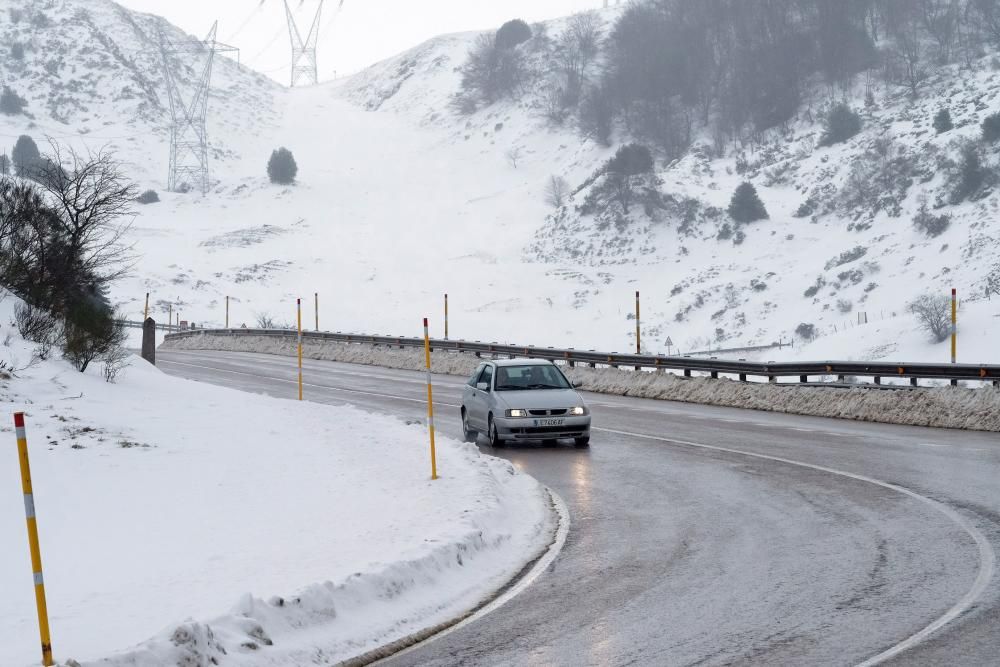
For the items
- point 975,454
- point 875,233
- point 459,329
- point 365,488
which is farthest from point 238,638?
point 875,233

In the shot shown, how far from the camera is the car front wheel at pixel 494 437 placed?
18.4 metres

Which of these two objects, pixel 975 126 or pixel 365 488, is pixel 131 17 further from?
pixel 365 488

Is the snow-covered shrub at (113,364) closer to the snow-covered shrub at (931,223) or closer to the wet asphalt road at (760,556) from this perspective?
the wet asphalt road at (760,556)

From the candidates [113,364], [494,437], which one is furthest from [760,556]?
[113,364]

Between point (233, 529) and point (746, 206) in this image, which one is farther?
point (746, 206)

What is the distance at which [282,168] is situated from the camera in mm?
126312

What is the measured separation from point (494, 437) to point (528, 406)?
2.72 feet

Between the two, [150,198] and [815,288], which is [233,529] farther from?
[150,198]

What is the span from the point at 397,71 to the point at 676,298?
119995 mm

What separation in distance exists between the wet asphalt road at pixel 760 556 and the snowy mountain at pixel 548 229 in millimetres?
30264

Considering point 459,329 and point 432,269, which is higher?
point 432,269

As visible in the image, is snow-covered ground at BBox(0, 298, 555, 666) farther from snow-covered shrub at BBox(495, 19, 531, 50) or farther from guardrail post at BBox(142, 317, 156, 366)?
snow-covered shrub at BBox(495, 19, 531, 50)

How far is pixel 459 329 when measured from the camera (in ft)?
248

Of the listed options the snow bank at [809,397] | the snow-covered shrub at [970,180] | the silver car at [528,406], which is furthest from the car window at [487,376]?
the snow-covered shrub at [970,180]
